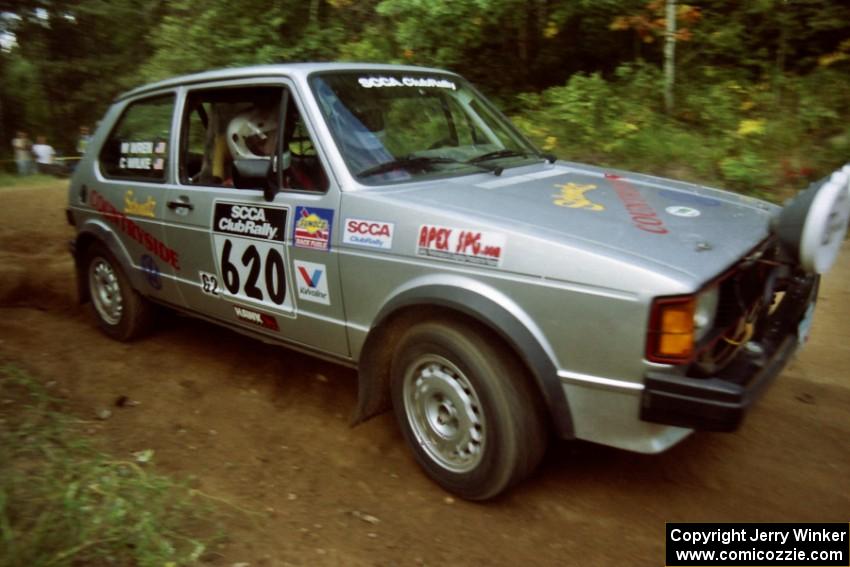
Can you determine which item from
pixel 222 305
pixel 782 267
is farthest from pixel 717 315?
pixel 222 305

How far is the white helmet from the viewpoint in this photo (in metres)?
4.02

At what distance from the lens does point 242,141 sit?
4176mm

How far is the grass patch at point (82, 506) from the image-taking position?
93.7 inches

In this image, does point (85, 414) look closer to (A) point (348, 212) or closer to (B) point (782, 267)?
(A) point (348, 212)

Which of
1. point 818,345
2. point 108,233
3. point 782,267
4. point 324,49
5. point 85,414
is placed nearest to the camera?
point 782,267

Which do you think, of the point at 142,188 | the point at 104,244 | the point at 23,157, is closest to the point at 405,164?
the point at 142,188

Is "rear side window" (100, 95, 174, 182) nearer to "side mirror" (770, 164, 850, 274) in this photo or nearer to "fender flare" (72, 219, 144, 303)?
"fender flare" (72, 219, 144, 303)

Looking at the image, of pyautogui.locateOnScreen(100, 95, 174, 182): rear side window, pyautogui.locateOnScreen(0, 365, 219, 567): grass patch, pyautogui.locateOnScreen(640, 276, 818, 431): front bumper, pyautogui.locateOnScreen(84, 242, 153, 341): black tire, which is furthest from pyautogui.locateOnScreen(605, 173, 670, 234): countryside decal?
pyautogui.locateOnScreen(84, 242, 153, 341): black tire

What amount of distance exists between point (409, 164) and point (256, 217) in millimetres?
900

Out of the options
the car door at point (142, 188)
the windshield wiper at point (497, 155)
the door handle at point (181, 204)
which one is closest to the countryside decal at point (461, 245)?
the windshield wiper at point (497, 155)

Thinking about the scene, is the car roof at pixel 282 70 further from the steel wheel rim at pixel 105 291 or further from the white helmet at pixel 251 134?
the steel wheel rim at pixel 105 291

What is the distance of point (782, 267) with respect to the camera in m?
2.95

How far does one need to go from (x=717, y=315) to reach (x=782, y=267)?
1.63ft

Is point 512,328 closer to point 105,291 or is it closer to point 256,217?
point 256,217
